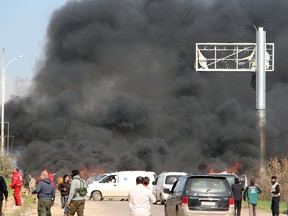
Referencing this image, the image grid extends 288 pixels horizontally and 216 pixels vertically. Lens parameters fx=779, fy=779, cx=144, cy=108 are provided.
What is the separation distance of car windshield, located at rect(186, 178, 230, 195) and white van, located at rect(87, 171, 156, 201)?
2539 centimetres

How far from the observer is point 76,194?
864 inches

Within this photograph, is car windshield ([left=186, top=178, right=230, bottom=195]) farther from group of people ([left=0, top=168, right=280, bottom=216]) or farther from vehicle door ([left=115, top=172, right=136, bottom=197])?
vehicle door ([left=115, top=172, right=136, bottom=197])

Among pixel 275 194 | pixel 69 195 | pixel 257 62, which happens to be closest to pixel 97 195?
pixel 257 62

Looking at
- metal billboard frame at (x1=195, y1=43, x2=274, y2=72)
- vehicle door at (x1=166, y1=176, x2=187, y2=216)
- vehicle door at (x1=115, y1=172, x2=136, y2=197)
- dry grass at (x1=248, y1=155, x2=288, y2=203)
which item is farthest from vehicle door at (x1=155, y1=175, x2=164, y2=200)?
vehicle door at (x1=166, y1=176, x2=187, y2=216)

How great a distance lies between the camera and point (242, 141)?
79500mm

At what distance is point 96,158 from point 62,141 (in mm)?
5767

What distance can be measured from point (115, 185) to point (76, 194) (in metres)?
27.6

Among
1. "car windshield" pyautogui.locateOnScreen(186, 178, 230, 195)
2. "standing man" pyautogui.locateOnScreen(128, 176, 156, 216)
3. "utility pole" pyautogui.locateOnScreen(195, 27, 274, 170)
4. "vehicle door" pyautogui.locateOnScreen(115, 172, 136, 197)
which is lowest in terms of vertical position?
"standing man" pyautogui.locateOnScreen(128, 176, 156, 216)

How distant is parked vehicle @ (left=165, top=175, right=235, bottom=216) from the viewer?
22891mm

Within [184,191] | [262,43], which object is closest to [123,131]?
[262,43]

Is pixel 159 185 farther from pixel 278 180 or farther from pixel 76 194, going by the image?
pixel 76 194

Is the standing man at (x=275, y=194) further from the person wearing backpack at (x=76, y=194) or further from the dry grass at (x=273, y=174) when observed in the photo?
the dry grass at (x=273, y=174)

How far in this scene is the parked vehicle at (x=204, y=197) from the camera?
2289 centimetres

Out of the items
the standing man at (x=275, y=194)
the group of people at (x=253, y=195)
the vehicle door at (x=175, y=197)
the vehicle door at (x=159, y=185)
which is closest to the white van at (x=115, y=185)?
the vehicle door at (x=159, y=185)
